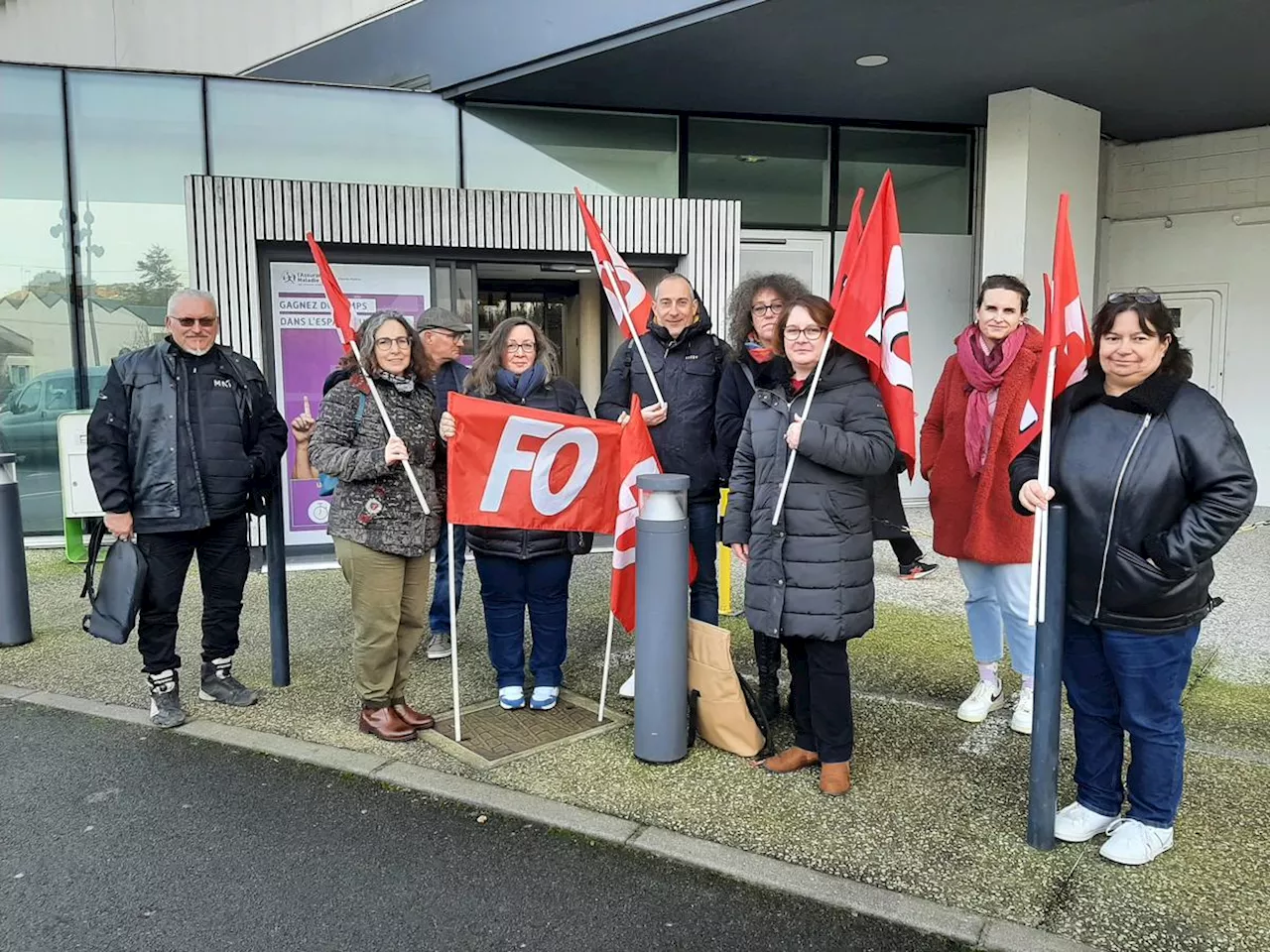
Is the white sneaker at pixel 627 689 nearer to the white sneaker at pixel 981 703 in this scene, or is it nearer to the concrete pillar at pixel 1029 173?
the white sneaker at pixel 981 703

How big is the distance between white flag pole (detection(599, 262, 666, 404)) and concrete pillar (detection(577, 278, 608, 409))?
6374 millimetres

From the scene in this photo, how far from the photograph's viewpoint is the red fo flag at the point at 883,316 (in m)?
3.63

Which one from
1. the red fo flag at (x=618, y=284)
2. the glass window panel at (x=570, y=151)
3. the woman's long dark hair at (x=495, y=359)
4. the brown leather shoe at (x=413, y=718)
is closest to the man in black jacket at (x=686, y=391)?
the red fo flag at (x=618, y=284)

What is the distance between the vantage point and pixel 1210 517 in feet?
9.54

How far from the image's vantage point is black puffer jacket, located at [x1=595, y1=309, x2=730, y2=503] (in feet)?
15.3

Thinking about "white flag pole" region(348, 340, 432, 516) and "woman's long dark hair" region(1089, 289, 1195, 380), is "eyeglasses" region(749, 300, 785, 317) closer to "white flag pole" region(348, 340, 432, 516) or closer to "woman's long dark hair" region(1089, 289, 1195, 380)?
"woman's long dark hair" region(1089, 289, 1195, 380)

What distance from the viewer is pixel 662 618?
401cm

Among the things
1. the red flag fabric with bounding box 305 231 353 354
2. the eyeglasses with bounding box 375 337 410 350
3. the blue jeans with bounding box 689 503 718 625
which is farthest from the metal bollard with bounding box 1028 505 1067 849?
the red flag fabric with bounding box 305 231 353 354

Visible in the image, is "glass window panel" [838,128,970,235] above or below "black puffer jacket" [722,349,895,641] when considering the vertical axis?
above

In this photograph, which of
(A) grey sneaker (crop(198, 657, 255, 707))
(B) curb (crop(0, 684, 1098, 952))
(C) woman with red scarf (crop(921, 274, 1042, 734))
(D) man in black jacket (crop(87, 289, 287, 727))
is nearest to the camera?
(B) curb (crop(0, 684, 1098, 952))

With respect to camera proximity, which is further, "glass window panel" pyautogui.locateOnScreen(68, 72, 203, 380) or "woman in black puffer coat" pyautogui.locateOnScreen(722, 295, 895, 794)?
"glass window panel" pyautogui.locateOnScreen(68, 72, 203, 380)

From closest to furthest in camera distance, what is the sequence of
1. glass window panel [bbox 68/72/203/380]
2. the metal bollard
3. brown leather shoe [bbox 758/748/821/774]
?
the metal bollard → brown leather shoe [bbox 758/748/821/774] → glass window panel [bbox 68/72/203/380]

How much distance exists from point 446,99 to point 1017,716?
738 centimetres

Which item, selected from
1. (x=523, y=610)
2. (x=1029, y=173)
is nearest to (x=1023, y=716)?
(x=523, y=610)
